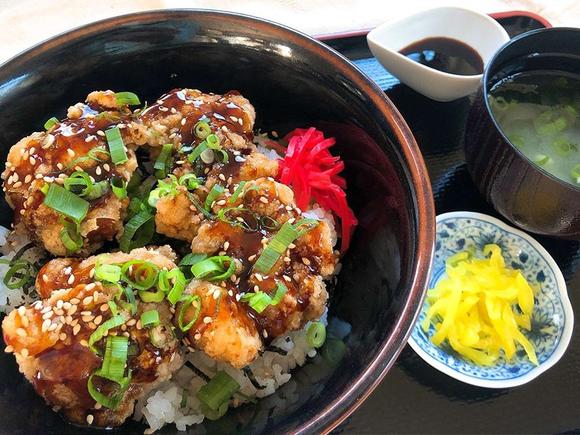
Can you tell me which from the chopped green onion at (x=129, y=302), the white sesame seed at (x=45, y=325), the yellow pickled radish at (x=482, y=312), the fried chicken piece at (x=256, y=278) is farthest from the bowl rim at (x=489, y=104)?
the white sesame seed at (x=45, y=325)

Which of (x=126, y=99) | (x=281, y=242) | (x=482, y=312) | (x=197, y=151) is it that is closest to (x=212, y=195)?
(x=197, y=151)


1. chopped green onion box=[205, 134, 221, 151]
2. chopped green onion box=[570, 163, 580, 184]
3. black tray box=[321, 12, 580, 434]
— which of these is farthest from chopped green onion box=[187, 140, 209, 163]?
chopped green onion box=[570, 163, 580, 184]

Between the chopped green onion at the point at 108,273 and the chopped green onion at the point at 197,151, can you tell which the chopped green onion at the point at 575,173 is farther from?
the chopped green onion at the point at 108,273

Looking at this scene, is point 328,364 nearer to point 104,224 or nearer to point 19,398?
point 104,224

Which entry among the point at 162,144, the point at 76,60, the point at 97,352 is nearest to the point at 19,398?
the point at 97,352

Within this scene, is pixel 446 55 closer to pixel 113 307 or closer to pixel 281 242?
pixel 281 242
